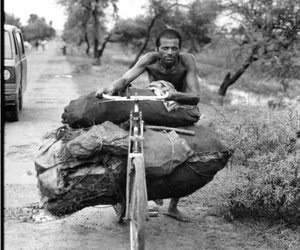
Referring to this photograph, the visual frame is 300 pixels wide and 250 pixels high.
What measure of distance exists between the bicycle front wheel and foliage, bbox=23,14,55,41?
88.9m

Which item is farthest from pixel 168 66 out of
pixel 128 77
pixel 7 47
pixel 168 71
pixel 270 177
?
pixel 7 47

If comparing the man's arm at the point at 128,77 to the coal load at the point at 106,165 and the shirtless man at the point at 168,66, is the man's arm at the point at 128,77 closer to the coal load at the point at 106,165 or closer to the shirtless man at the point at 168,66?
the shirtless man at the point at 168,66

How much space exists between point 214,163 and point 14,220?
2120mm

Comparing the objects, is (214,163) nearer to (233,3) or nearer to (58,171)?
(58,171)

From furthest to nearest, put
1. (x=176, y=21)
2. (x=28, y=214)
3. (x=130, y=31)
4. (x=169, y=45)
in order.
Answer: (x=130, y=31) → (x=176, y=21) → (x=28, y=214) → (x=169, y=45)

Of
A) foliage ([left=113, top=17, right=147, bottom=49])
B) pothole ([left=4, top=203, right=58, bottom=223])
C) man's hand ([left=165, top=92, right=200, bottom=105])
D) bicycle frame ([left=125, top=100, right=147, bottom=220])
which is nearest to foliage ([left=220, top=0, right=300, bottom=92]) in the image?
pothole ([left=4, top=203, right=58, bottom=223])

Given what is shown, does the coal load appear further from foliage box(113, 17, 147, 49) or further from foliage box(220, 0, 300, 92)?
foliage box(113, 17, 147, 49)

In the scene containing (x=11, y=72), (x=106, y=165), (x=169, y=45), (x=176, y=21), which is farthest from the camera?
(x=176, y=21)

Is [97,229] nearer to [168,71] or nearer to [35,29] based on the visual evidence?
[168,71]

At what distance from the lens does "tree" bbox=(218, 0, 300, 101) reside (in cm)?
1731

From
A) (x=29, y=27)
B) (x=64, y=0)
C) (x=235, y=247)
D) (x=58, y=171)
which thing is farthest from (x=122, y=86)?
(x=29, y=27)

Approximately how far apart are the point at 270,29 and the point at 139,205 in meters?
15.5

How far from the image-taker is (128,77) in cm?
449

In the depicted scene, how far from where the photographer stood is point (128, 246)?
4387 mm
